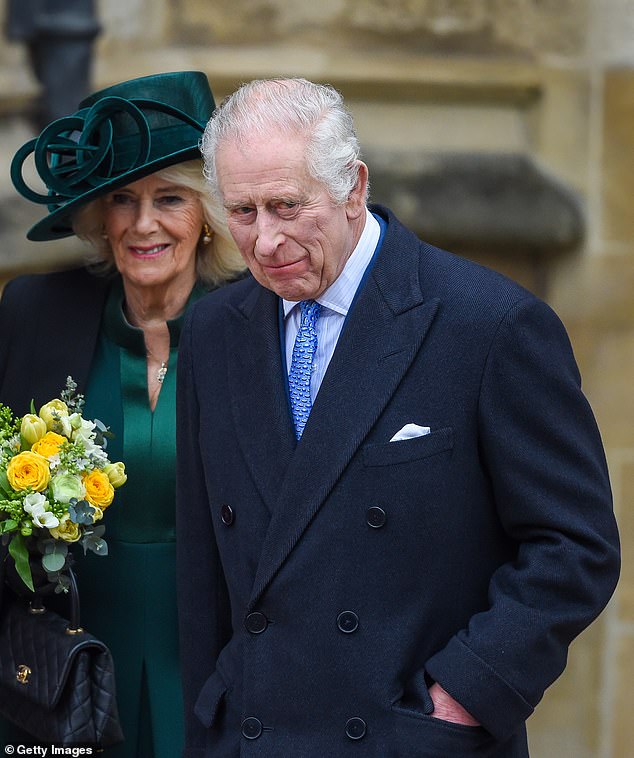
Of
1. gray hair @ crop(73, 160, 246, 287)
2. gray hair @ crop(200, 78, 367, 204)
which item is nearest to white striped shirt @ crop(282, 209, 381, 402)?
gray hair @ crop(200, 78, 367, 204)

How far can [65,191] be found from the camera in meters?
3.23

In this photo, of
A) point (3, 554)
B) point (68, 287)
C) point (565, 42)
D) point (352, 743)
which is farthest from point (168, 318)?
point (565, 42)

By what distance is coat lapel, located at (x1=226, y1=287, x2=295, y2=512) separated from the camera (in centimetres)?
251

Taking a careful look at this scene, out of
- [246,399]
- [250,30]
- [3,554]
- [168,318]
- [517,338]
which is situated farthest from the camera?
[250,30]

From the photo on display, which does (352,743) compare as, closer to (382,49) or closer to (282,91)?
(282,91)

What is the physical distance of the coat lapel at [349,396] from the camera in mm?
2412

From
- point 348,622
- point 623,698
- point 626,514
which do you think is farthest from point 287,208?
point 623,698

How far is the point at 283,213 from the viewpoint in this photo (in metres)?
2.35

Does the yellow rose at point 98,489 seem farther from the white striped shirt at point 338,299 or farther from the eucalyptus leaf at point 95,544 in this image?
the white striped shirt at point 338,299

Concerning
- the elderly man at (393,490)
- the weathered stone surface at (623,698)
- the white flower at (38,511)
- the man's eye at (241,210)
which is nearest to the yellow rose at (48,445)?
the white flower at (38,511)

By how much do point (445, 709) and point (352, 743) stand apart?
0.17 m

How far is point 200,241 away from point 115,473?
68 centimetres

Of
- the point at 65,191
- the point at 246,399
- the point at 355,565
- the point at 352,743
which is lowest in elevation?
the point at 352,743

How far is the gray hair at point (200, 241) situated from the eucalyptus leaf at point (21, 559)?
2.64 feet
